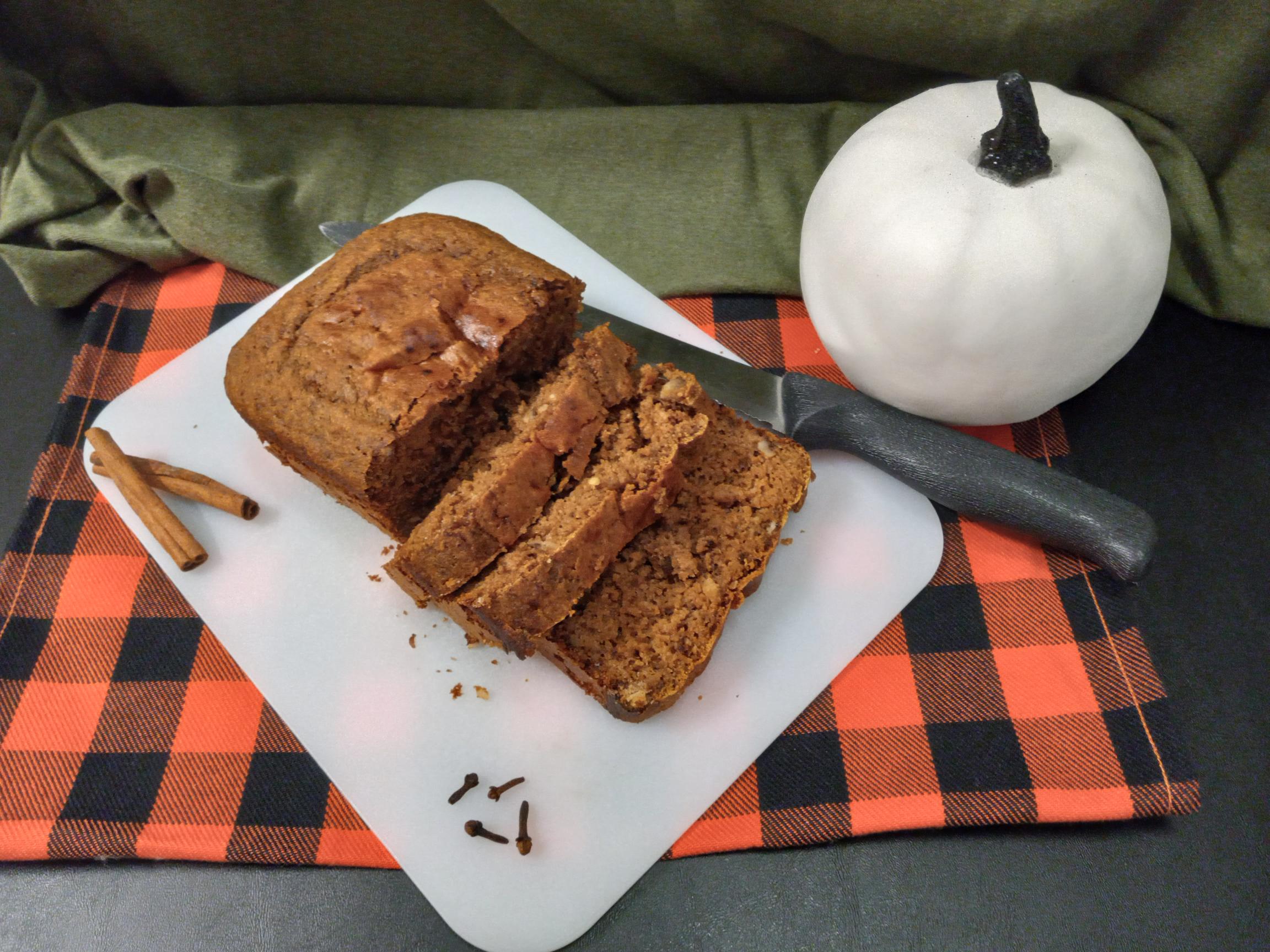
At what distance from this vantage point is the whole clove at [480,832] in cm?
193

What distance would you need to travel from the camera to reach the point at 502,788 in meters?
1.97

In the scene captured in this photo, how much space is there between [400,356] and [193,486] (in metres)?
0.78

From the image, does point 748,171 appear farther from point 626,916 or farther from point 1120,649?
point 626,916

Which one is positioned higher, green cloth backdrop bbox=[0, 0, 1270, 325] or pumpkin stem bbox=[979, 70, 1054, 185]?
pumpkin stem bbox=[979, 70, 1054, 185]

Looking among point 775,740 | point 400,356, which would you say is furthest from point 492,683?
point 400,356

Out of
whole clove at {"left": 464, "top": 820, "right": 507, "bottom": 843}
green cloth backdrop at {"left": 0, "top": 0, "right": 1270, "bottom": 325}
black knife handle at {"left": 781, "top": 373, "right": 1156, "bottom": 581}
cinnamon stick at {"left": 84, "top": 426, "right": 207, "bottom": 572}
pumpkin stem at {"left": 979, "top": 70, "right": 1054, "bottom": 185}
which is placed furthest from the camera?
green cloth backdrop at {"left": 0, "top": 0, "right": 1270, "bottom": 325}

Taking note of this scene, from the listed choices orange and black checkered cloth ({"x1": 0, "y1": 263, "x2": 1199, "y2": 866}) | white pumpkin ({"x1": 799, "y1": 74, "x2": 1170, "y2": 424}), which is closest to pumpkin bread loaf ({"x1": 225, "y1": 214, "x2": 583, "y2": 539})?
orange and black checkered cloth ({"x1": 0, "y1": 263, "x2": 1199, "y2": 866})

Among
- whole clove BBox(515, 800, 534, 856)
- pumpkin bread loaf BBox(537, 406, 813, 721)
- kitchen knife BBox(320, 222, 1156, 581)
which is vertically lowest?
whole clove BBox(515, 800, 534, 856)

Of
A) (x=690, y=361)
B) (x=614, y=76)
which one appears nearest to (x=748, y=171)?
(x=614, y=76)

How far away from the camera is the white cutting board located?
6.40 feet

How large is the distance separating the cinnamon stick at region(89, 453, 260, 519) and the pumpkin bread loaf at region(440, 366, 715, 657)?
2.16 feet

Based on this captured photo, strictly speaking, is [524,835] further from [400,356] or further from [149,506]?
[149,506]

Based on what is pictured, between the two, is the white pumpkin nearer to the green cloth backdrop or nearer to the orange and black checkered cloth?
the orange and black checkered cloth

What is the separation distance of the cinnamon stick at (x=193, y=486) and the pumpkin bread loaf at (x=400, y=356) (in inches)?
7.3
